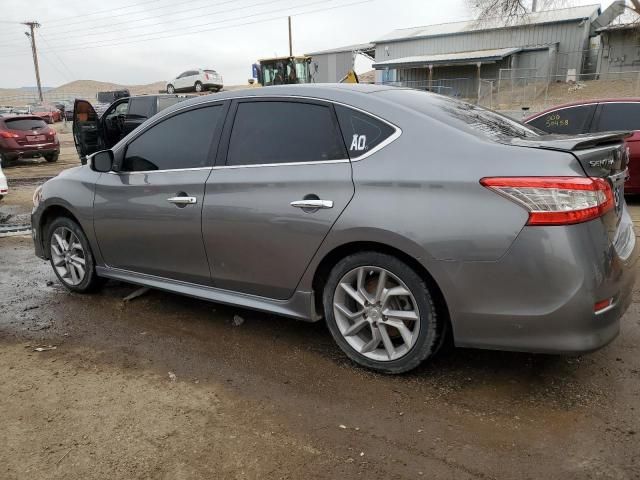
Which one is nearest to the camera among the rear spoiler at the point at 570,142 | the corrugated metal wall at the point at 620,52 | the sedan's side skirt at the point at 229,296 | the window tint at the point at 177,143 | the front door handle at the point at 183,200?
the rear spoiler at the point at 570,142

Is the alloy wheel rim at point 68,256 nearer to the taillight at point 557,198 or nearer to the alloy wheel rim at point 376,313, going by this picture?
the alloy wheel rim at point 376,313

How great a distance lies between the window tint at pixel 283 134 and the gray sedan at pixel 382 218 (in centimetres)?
1

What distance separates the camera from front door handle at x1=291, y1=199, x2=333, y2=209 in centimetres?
320

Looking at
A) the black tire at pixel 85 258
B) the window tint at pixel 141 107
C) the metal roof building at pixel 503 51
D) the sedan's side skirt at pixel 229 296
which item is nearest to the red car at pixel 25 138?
the window tint at pixel 141 107

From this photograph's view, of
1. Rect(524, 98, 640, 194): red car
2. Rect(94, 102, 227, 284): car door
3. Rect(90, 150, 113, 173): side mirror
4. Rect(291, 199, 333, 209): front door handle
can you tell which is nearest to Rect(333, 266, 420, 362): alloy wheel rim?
Rect(291, 199, 333, 209): front door handle

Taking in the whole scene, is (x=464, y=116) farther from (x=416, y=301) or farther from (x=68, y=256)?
(x=68, y=256)

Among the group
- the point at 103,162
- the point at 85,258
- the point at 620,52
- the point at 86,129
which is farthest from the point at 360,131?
the point at 620,52

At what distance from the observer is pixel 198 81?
3922 cm

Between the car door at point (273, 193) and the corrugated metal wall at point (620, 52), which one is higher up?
the corrugated metal wall at point (620, 52)

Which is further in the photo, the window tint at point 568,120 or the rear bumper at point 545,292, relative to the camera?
the window tint at point 568,120

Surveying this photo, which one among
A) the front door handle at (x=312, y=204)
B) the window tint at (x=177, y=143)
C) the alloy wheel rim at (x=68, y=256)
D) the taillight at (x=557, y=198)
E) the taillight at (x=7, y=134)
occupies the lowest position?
the alloy wheel rim at (x=68, y=256)

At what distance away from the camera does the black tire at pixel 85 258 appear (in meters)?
4.72

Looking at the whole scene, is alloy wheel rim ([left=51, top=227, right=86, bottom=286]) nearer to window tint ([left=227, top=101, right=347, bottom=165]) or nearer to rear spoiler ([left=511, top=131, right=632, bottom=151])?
window tint ([left=227, top=101, right=347, bottom=165])

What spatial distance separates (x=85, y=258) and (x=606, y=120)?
23.4 feet
